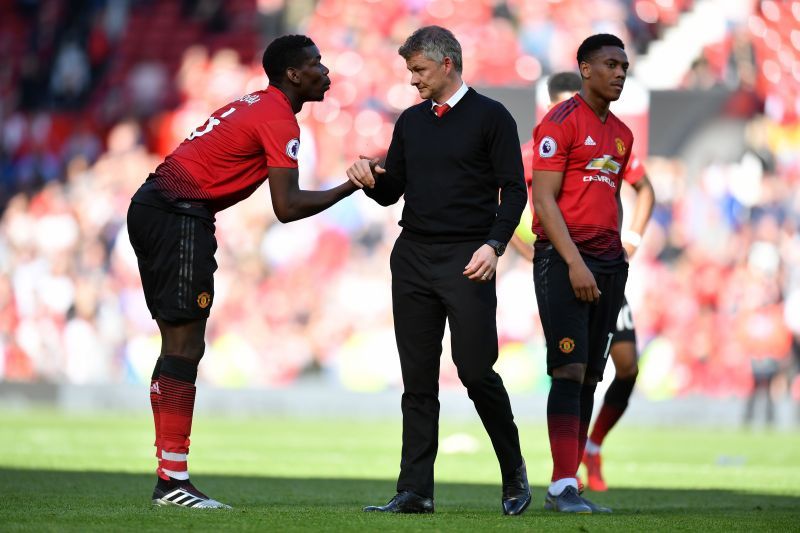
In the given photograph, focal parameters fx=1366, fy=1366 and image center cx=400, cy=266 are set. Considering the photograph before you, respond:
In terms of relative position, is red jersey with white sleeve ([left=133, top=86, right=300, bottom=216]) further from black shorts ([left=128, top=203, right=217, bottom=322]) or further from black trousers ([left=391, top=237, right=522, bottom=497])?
black trousers ([left=391, top=237, right=522, bottom=497])

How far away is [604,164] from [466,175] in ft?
2.47

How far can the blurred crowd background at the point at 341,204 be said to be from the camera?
17984mm

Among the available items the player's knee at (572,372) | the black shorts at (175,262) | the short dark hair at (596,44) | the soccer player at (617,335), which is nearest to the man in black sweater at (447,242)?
the player's knee at (572,372)

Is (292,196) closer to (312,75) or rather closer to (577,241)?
(312,75)

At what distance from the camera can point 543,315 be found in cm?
628

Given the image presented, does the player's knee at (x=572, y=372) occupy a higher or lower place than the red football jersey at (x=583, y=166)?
lower

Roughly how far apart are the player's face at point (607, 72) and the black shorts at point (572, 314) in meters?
0.79

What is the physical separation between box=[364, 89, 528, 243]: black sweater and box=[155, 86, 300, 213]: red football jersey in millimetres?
592

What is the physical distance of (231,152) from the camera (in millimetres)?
6152

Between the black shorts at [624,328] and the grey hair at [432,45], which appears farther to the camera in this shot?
the black shorts at [624,328]

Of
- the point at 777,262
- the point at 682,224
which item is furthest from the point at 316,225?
the point at 777,262

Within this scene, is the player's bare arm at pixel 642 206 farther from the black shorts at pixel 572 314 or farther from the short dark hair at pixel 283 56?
the short dark hair at pixel 283 56

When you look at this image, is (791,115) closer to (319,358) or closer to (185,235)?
(319,358)

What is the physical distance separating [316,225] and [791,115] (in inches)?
259
